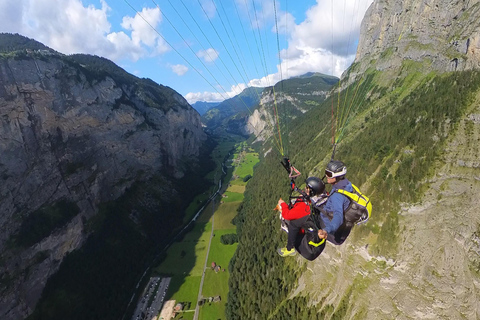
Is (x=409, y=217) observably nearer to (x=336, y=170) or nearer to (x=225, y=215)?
(x=336, y=170)

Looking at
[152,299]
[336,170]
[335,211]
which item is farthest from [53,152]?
[335,211]

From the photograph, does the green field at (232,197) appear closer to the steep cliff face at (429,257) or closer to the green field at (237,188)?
the green field at (237,188)

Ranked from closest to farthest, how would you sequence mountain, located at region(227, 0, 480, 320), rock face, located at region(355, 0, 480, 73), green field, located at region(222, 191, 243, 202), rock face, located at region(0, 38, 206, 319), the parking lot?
mountain, located at region(227, 0, 480, 320) → rock face, located at region(0, 38, 206, 319) → rock face, located at region(355, 0, 480, 73) → the parking lot → green field, located at region(222, 191, 243, 202)

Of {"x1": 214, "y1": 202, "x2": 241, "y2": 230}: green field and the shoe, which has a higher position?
the shoe

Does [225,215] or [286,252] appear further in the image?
[225,215]

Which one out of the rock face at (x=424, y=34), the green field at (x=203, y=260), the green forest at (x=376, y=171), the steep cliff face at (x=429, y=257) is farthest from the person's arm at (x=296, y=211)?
the rock face at (x=424, y=34)

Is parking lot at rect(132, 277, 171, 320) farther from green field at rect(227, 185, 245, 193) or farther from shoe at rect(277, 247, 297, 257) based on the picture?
green field at rect(227, 185, 245, 193)

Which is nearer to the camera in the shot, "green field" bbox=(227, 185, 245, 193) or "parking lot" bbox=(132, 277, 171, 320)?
"parking lot" bbox=(132, 277, 171, 320)

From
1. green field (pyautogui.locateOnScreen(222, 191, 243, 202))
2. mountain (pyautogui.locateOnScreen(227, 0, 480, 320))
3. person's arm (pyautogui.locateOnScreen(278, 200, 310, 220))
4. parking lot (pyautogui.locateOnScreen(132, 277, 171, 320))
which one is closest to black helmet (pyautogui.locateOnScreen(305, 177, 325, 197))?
person's arm (pyautogui.locateOnScreen(278, 200, 310, 220))
